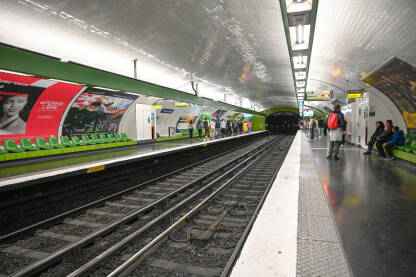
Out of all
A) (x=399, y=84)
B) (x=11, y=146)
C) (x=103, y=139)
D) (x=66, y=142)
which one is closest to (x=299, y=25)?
(x=399, y=84)

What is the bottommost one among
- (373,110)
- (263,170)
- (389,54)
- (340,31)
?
(263,170)

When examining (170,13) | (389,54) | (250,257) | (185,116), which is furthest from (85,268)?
(185,116)

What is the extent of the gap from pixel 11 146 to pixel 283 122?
133ft

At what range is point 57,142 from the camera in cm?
1184

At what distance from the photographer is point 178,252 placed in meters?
3.12

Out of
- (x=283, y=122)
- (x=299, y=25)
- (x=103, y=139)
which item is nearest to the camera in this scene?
(x=299, y=25)

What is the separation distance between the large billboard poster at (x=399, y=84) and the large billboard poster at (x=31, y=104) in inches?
465

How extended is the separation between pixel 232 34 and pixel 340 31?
104 inches

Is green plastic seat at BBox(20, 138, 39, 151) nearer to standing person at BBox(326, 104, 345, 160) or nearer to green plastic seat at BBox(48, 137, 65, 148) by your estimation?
green plastic seat at BBox(48, 137, 65, 148)

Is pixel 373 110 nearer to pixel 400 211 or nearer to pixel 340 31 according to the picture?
pixel 340 31

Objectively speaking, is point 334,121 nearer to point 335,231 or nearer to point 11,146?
point 335,231

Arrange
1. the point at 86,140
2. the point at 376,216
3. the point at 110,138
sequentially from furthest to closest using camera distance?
the point at 110,138, the point at 86,140, the point at 376,216

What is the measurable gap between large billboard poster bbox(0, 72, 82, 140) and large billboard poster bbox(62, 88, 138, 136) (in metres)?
0.72

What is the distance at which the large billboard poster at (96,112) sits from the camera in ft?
41.1
